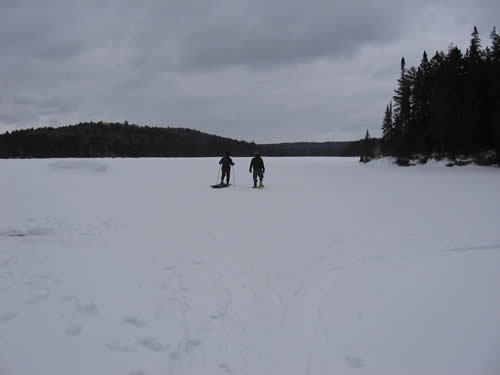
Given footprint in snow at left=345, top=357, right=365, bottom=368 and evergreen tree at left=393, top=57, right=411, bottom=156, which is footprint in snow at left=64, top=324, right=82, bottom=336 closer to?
footprint in snow at left=345, top=357, right=365, bottom=368

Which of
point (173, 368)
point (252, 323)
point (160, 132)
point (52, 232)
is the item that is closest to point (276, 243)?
point (252, 323)

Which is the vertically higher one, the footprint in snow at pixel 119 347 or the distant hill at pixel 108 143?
the distant hill at pixel 108 143

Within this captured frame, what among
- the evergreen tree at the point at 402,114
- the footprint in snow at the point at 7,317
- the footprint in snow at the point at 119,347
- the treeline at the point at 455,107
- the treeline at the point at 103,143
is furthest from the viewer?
the treeline at the point at 103,143

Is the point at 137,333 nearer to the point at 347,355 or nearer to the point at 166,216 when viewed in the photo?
the point at 347,355

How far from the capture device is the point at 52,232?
698 centimetres

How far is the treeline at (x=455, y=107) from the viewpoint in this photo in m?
27.5

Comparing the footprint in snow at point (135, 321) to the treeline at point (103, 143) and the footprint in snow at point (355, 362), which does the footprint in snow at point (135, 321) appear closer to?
the footprint in snow at point (355, 362)

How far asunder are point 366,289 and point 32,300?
175 inches

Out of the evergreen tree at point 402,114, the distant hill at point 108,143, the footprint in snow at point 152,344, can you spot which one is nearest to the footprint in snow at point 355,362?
the footprint in snow at point 152,344

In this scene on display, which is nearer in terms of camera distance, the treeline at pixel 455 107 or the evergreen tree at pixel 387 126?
the treeline at pixel 455 107

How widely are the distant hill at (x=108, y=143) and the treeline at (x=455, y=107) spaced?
73.4 m

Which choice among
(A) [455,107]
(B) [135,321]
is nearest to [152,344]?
(B) [135,321]

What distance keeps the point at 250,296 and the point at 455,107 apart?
115 feet

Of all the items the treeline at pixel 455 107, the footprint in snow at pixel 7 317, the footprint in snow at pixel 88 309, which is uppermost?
the treeline at pixel 455 107
